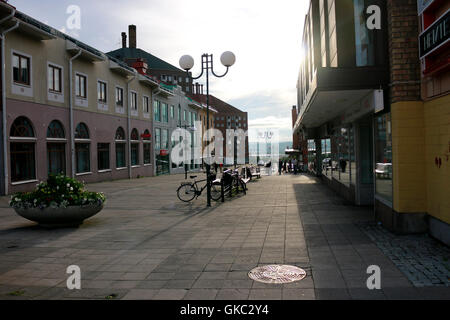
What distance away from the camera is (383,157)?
333 inches

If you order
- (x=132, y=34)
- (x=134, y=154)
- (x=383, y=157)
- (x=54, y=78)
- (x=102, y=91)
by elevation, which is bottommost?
(x=383, y=157)

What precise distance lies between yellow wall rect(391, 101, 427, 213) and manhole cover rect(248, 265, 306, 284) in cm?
305

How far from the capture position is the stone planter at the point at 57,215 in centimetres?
867

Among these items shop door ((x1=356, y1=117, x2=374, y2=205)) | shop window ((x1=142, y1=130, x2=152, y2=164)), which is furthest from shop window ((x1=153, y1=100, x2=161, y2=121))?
shop door ((x1=356, y1=117, x2=374, y2=205))

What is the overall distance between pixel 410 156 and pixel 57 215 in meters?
7.30

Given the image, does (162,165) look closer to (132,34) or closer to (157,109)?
(157,109)

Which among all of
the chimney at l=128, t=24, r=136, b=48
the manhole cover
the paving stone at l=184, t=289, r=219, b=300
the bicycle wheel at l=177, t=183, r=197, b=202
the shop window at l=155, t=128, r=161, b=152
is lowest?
Result: the paving stone at l=184, t=289, r=219, b=300

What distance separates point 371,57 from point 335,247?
4.11 metres

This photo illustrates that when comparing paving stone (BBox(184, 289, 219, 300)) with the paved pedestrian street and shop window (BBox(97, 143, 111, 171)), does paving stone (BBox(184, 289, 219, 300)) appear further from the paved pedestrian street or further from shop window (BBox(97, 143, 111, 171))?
shop window (BBox(97, 143, 111, 171))

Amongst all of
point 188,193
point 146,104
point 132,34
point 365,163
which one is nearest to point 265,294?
point 365,163

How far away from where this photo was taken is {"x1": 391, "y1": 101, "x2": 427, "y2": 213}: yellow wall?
7.24 meters
